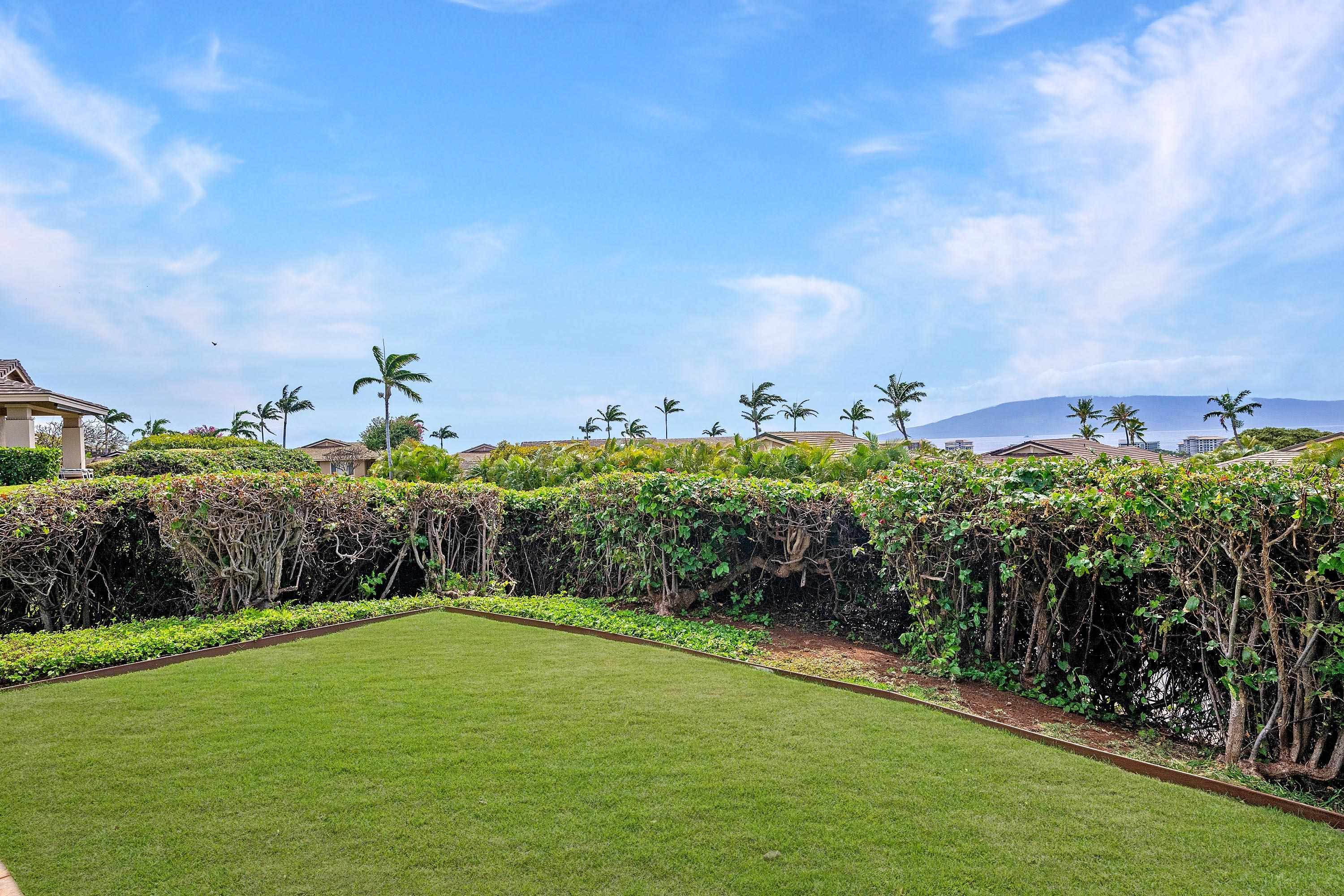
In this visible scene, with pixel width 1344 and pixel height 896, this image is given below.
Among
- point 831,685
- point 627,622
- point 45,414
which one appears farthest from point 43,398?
point 831,685

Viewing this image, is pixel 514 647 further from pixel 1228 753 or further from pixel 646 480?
pixel 1228 753

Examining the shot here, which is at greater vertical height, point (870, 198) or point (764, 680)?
point (870, 198)

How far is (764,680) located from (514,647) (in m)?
2.60

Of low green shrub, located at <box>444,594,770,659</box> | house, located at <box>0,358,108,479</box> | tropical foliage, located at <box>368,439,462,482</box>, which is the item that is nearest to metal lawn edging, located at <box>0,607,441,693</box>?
low green shrub, located at <box>444,594,770,659</box>

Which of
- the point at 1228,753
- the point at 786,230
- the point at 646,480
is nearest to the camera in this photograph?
the point at 1228,753

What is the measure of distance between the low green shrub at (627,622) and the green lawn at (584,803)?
180 cm

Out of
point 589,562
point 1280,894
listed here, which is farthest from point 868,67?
point 1280,894

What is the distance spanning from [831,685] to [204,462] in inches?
889

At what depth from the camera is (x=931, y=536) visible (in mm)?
6168

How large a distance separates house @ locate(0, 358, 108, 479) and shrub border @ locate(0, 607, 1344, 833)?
19925 millimetres

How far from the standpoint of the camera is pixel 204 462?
22.2m

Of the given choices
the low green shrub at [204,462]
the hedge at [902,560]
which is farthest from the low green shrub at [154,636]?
the low green shrub at [204,462]

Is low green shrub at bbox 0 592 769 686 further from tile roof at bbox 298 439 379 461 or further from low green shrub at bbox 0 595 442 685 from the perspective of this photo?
tile roof at bbox 298 439 379 461

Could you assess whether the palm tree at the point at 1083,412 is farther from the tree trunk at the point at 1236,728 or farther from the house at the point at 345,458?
the tree trunk at the point at 1236,728
